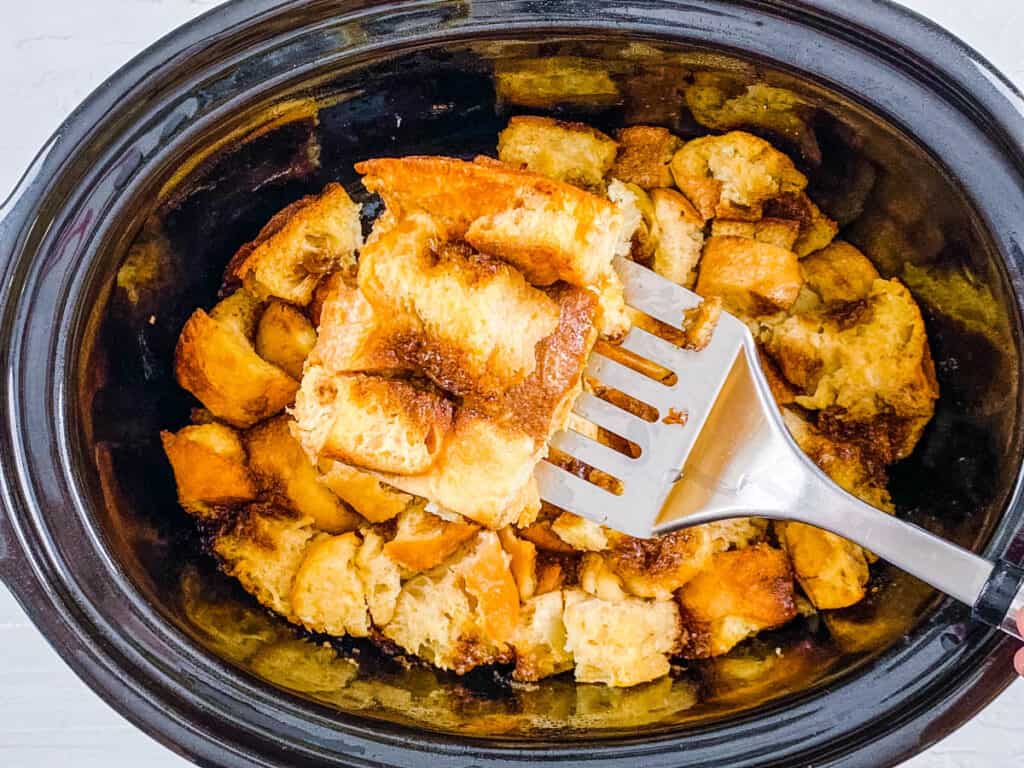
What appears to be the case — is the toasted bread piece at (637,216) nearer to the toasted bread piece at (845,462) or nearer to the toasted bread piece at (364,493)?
the toasted bread piece at (845,462)

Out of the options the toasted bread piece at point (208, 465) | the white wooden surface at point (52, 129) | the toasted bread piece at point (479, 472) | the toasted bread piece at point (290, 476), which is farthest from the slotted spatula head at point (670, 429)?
the white wooden surface at point (52, 129)

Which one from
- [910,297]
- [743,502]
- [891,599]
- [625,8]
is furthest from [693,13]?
[891,599]

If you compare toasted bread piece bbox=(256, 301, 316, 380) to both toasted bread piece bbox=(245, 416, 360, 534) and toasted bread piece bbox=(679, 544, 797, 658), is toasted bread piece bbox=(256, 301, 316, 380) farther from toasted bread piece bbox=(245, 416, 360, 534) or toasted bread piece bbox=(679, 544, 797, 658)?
toasted bread piece bbox=(679, 544, 797, 658)

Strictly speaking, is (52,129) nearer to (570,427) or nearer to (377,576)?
(377,576)

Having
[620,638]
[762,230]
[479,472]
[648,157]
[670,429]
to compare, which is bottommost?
[620,638]

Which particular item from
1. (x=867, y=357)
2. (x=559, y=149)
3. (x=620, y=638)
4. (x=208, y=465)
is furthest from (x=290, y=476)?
(x=867, y=357)

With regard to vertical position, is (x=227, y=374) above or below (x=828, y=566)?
above
